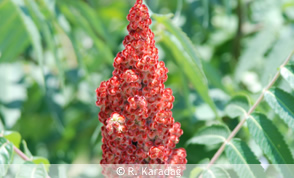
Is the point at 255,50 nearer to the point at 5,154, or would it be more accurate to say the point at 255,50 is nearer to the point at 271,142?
the point at 271,142

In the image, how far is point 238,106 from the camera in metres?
1.36

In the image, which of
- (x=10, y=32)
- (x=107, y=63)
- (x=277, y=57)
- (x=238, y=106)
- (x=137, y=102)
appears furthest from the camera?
(x=107, y=63)

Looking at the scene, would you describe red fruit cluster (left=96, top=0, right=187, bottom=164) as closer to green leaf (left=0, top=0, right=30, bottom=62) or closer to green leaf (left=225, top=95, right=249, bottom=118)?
green leaf (left=225, top=95, right=249, bottom=118)

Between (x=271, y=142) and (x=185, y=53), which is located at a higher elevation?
(x=185, y=53)

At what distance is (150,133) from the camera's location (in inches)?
41.9

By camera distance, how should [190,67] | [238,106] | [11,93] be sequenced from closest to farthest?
1. [238,106]
2. [190,67]
3. [11,93]

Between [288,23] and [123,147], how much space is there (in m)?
1.50

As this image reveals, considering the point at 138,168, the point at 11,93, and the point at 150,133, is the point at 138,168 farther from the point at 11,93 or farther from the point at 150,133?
the point at 11,93

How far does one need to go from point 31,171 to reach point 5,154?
87 mm

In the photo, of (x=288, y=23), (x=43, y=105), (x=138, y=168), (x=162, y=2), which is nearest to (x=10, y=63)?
(x=43, y=105)

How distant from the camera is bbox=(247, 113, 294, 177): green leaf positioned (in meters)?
1.14

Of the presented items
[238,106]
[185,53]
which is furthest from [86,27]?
[238,106]

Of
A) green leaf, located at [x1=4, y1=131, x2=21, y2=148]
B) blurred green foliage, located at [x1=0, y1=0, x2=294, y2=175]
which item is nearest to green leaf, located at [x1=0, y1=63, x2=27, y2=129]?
blurred green foliage, located at [x1=0, y1=0, x2=294, y2=175]

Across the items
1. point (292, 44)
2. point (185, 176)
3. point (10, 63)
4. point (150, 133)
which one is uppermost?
point (10, 63)
